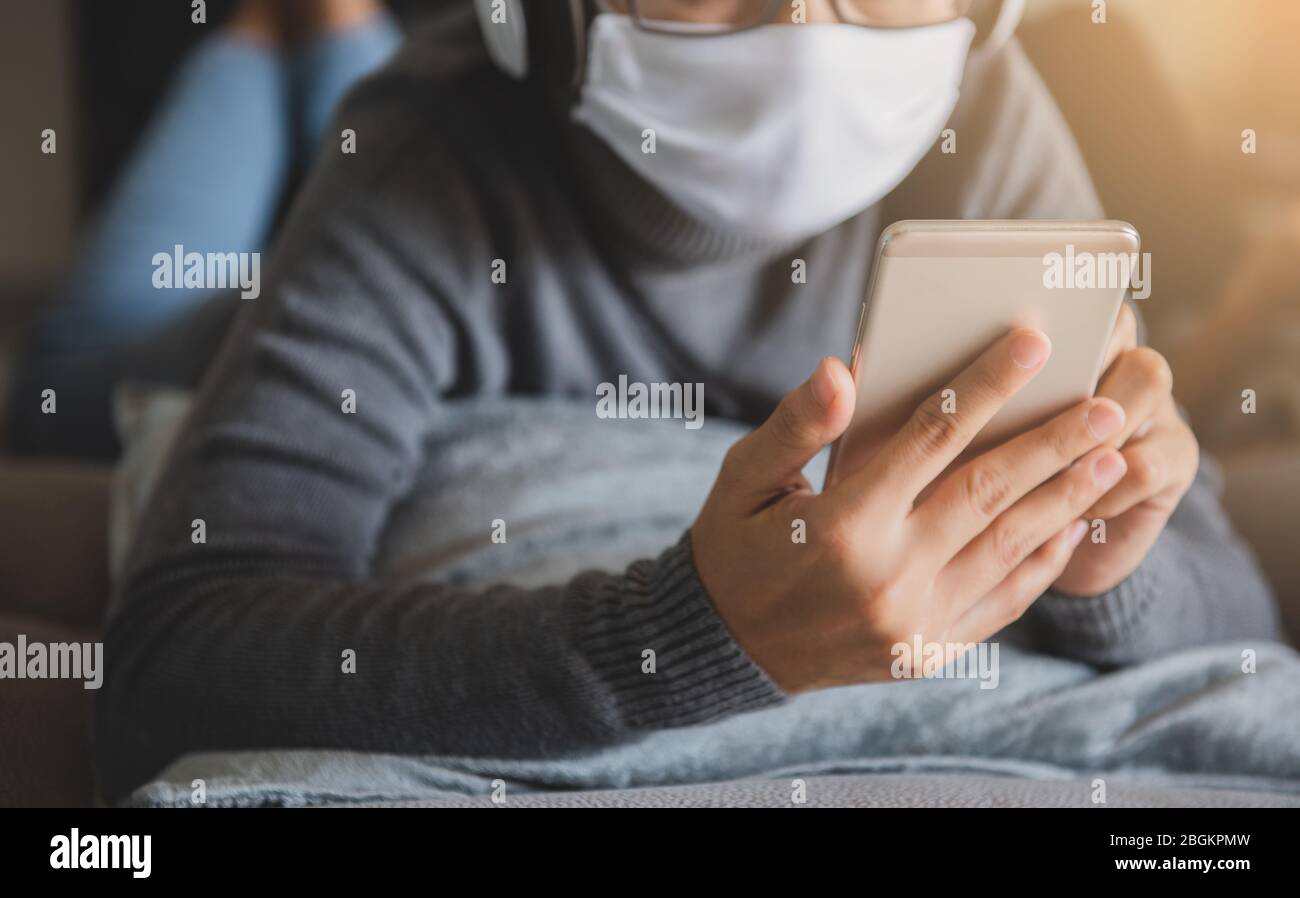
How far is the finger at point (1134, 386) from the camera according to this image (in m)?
0.44

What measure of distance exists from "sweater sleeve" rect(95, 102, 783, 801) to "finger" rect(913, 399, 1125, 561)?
0.09 meters

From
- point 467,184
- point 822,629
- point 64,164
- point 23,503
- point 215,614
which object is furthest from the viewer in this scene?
point 64,164

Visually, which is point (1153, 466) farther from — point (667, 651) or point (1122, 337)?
point (667, 651)

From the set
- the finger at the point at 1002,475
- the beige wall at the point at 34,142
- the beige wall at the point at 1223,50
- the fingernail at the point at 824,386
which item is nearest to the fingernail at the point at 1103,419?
the finger at the point at 1002,475

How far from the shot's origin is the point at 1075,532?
0.45 metres

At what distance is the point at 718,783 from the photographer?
0.50 m

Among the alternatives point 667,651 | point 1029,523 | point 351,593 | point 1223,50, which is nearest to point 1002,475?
point 1029,523

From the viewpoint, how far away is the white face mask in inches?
20.1

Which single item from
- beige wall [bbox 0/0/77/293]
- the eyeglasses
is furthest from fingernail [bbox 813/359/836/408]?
beige wall [bbox 0/0/77/293]

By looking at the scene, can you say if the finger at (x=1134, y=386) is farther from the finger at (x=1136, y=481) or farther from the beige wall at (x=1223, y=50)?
the beige wall at (x=1223, y=50)

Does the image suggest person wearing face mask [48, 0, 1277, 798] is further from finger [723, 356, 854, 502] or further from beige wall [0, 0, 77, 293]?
beige wall [0, 0, 77, 293]
